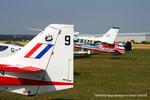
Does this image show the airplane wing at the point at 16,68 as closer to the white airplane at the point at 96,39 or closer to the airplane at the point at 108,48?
the airplane at the point at 108,48

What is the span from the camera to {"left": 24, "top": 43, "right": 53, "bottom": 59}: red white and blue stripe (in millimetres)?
8680

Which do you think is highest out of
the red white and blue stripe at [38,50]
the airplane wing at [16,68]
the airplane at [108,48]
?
the red white and blue stripe at [38,50]

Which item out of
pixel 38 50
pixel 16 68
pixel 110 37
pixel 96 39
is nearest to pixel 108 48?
pixel 96 39

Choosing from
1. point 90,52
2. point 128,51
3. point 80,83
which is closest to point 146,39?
point 128,51

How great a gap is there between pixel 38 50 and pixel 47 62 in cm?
40

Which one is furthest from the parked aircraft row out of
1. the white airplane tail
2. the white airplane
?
the white airplane tail

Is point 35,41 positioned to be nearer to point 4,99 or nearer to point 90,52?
point 4,99

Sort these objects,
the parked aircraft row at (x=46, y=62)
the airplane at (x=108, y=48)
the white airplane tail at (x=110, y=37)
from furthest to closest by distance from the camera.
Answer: the white airplane tail at (x=110, y=37)
the airplane at (x=108, y=48)
the parked aircraft row at (x=46, y=62)

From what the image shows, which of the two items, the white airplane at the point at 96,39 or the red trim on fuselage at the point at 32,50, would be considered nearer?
the red trim on fuselage at the point at 32,50

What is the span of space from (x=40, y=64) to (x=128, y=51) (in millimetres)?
41672

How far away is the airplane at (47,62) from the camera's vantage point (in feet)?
27.9

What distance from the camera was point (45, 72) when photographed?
8.59m

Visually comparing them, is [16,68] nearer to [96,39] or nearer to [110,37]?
[96,39]

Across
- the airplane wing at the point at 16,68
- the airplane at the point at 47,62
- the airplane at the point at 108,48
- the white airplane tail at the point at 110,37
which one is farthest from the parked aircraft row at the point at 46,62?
the white airplane tail at the point at 110,37
